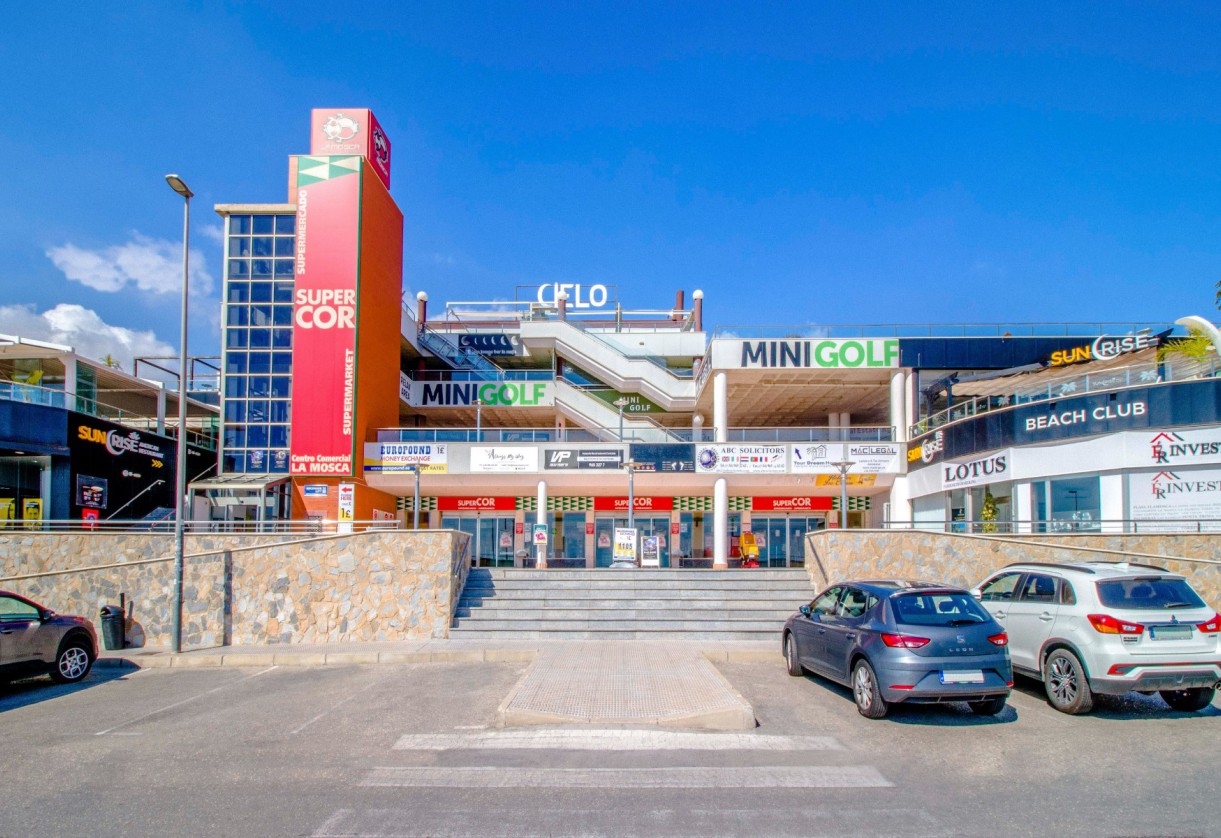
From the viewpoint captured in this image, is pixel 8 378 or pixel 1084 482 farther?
pixel 8 378

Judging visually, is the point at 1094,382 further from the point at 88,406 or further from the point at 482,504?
the point at 88,406

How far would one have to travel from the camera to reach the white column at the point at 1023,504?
20.8 meters

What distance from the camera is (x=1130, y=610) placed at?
9133 millimetres

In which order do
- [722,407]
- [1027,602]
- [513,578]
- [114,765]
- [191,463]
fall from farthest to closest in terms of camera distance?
[191,463], [722,407], [513,578], [1027,602], [114,765]

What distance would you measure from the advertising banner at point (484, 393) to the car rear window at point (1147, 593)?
2792 cm

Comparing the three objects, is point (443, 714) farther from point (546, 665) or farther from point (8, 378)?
point (8, 378)

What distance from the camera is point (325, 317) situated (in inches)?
1186

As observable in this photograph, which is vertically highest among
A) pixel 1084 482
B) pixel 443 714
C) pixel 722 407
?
pixel 722 407

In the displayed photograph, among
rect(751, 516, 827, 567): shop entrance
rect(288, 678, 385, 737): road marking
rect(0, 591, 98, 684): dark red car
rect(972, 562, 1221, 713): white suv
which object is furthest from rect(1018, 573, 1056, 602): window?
rect(751, 516, 827, 567): shop entrance

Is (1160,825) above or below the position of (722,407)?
below

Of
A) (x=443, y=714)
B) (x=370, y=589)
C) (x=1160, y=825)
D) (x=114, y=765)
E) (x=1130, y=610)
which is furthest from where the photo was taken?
(x=370, y=589)

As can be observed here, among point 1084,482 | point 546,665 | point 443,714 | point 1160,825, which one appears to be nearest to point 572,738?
point 443,714

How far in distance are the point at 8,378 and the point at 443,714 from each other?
29.4 meters

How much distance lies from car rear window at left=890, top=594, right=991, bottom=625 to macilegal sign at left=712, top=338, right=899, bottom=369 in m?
19.4
